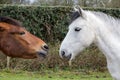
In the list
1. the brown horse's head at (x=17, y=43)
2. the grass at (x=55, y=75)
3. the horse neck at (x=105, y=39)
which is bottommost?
the grass at (x=55, y=75)

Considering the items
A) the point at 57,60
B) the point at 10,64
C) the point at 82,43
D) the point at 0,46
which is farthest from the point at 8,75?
the point at 0,46

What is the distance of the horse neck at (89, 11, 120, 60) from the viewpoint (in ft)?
19.4

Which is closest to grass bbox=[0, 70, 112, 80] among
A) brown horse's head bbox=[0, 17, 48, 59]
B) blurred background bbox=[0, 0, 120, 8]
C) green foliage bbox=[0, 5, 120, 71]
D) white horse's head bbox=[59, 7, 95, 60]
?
green foliage bbox=[0, 5, 120, 71]

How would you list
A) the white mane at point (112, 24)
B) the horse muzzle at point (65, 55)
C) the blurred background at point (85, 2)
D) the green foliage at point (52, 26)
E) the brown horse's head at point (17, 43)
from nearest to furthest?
the brown horse's head at point (17, 43) < the horse muzzle at point (65, 55) < the white mane at point (112, 24) < the green foliage at point (52, 26) < the blurred background at point (85, 2)

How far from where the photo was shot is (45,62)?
13180mm

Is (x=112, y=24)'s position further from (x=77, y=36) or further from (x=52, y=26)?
(x=52, y=26)

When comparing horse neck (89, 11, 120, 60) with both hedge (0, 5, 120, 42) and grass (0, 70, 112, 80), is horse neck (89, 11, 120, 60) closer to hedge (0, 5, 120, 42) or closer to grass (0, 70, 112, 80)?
grass (0, 70, 112, 80)

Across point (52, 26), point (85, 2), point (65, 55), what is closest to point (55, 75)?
point (52, 26)

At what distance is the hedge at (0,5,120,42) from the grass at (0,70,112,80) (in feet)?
6.57

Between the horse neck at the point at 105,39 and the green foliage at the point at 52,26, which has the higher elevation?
the horse neck at the point at 105,39

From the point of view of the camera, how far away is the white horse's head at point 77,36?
5750 mm

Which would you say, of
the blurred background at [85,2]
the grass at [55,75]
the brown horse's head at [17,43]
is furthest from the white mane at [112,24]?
the blurred background at [85,2]

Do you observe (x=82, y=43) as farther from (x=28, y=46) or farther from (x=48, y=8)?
(x=48, y=8)

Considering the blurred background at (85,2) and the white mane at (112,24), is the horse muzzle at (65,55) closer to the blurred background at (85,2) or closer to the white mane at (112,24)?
the white mane at (112,24)
